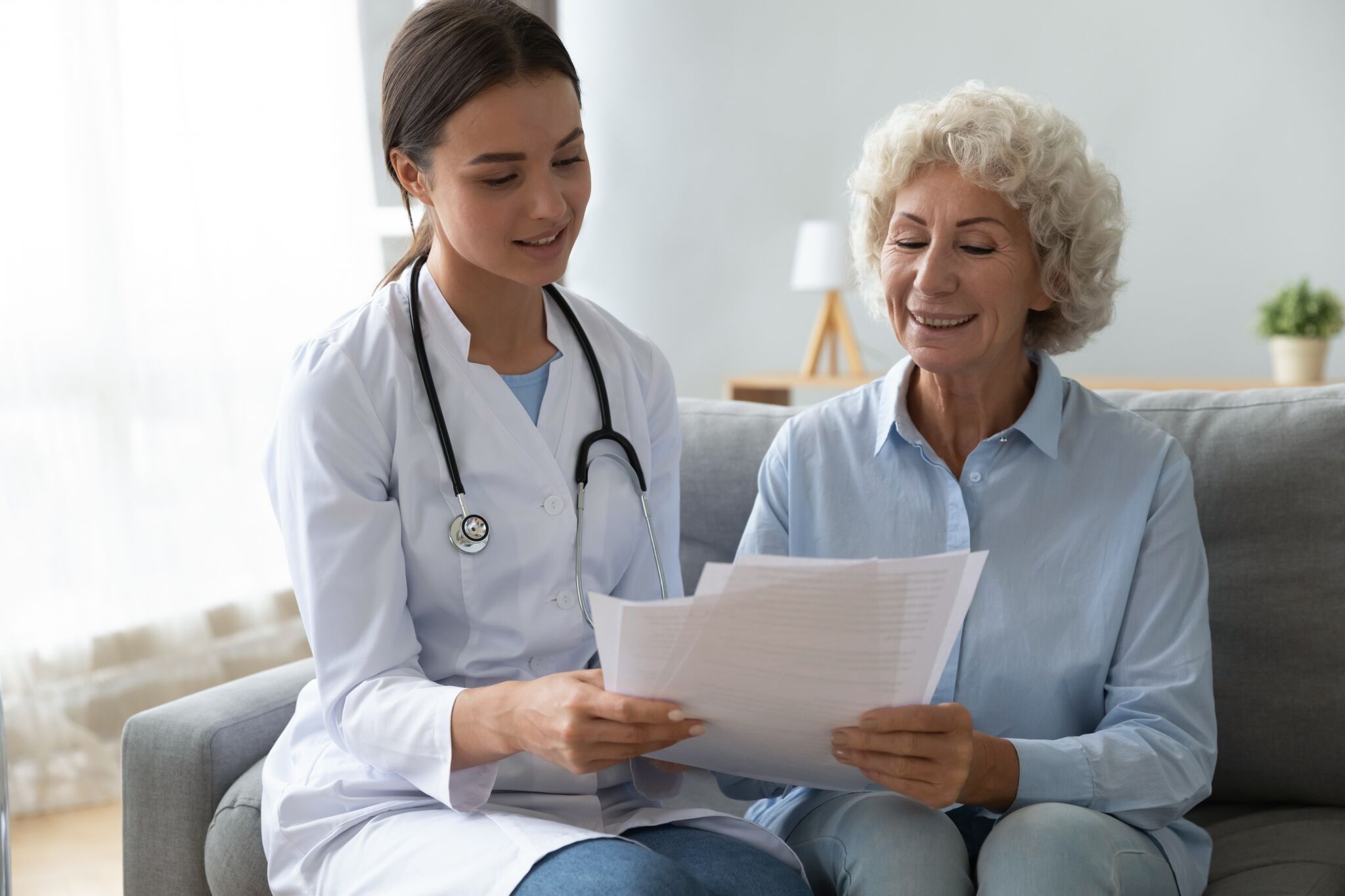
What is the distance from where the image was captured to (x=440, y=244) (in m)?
1.39

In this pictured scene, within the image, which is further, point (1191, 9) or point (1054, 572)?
point (1191, 9)

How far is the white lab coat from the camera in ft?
3.86

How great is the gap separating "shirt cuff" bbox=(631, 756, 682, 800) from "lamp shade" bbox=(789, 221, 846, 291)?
10.1ft

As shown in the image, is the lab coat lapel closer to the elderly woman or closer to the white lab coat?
the white lab coat

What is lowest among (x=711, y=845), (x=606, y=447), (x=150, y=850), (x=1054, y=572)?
(x=150, y=850)

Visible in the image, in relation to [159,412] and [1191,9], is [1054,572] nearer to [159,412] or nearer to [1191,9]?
[159,412]

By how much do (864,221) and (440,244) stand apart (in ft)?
1.82

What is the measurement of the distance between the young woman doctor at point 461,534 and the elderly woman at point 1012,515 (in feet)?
0.71

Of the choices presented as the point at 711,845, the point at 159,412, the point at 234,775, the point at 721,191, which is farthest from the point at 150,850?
the point at 721,191

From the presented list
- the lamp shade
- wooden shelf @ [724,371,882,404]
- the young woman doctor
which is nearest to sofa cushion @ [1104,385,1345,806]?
the young woman doctor

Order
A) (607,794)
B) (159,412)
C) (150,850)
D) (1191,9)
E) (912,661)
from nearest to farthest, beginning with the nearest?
(912,661)
(607,794)
(150,850)
(159,412)
(1191,9)

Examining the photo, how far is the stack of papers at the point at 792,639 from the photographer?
93 centimetres

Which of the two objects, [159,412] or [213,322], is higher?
[213,322]

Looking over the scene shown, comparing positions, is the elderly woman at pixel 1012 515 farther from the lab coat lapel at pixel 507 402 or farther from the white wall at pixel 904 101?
the white wall at pixel 904 101
